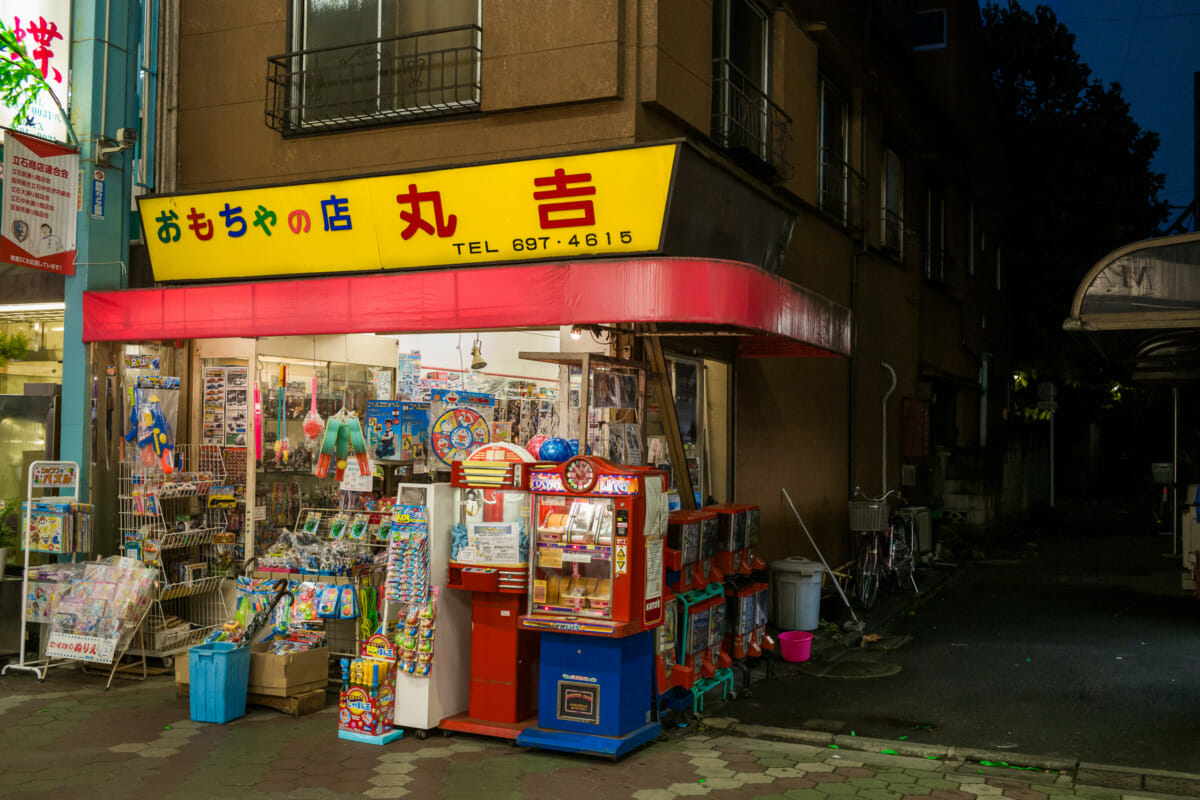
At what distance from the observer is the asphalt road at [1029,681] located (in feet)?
26.5

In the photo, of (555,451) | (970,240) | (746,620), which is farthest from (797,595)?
(970,240)

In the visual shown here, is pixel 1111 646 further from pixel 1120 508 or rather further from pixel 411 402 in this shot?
pixel 1120 508

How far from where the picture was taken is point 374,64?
34.3ft

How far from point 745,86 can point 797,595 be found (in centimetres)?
582

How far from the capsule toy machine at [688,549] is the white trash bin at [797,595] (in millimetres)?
2629

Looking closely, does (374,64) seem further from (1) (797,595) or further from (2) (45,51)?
(1) (797,595)

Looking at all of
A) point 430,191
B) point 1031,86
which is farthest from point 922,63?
point 430,191

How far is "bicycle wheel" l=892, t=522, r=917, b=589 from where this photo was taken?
14828 millimetres

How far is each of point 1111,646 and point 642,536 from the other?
21.9ft

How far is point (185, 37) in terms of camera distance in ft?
37.7

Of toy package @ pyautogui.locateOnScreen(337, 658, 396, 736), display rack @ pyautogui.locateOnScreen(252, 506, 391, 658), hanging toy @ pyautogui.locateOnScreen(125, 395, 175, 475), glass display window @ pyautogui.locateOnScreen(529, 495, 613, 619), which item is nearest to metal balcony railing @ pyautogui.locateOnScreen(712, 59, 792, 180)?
glass display window @ pyautogui.locateOnScreen(529, 495, 613, 619)

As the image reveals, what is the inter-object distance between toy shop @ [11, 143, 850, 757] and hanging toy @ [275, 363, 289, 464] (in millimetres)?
24

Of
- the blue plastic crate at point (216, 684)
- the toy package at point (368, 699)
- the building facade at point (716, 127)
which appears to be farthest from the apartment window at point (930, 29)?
the blue plastic crate at point (216, 684)

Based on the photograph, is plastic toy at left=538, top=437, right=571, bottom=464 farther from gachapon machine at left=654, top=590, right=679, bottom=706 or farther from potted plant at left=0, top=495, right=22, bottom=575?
potted plant at left=0, top=495, right=22, bottom=575
